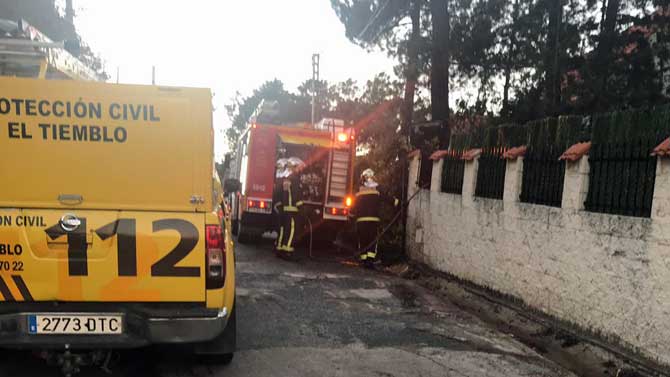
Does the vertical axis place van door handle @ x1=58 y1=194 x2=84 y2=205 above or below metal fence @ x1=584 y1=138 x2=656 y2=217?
below

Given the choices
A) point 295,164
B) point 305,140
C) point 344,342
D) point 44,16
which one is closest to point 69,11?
point 44,16

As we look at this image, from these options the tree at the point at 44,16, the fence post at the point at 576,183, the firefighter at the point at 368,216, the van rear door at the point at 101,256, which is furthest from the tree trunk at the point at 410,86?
the tree at the point at 44,16

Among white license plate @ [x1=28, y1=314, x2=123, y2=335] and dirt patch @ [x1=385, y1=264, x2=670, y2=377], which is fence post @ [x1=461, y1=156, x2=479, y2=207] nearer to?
dirt patch @ [x1=385, y1=264, x2=670, y2=377]

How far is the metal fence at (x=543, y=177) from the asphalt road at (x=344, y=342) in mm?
1611

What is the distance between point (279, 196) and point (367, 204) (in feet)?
5.99

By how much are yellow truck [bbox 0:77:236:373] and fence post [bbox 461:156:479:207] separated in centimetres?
514

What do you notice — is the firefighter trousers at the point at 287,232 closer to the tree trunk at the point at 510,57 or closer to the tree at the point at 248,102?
the tree trunk at the point at 510,57

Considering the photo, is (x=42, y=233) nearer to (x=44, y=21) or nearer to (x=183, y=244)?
(x=183, y=244)

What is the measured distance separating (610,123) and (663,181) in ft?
3.11

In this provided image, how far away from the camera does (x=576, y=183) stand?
5941 millimetres

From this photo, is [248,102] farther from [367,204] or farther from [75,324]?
[75,324]

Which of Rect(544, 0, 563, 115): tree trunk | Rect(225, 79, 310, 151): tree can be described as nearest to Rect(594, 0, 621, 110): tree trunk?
Rect(544, 0, 563, 115): tree trunk

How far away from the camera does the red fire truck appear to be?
11898 mm

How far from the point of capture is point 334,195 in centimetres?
1201
